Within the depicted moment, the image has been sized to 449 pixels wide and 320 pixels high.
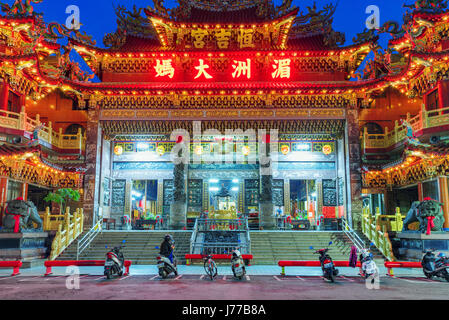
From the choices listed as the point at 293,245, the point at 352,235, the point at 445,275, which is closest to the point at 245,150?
the point at 293,245

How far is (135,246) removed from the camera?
16.3 m

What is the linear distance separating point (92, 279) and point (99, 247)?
646 centimetres

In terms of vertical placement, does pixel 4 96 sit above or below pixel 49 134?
above

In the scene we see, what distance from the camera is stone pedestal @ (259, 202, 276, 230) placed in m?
19.3

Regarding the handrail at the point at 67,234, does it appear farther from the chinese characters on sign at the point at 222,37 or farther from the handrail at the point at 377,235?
the handrail at the point at 377,235

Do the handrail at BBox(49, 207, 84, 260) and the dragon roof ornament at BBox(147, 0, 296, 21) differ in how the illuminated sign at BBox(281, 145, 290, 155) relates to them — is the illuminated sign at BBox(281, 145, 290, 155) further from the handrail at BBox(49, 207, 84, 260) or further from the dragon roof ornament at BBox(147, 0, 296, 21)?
the handrail at BBox(49, 207, 84, 260)

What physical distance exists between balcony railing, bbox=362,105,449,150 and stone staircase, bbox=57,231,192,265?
11.6 metres

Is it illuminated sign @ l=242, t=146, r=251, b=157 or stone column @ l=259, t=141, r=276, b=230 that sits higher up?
illuminated sign @ l=242, t=146, r=251, b=157

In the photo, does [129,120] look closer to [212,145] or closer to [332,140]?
[212,145]

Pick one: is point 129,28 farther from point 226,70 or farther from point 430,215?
point 430,215

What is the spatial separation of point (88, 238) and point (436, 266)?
14.4m

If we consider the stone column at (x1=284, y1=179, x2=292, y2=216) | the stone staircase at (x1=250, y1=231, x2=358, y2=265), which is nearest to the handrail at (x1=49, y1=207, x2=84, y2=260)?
the stone staircase at (x1=250, y1=231, x2=358, y2=265)

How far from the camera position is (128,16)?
2192 cm
